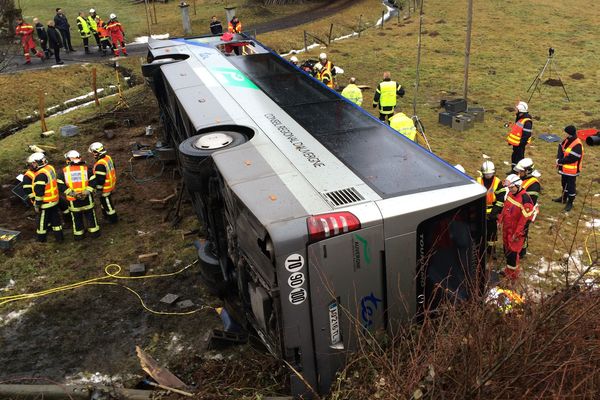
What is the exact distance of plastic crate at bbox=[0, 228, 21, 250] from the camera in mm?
8883

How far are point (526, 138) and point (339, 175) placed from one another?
655cm

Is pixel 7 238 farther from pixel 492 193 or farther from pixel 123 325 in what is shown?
pixel 492 193

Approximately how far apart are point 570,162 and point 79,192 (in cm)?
844

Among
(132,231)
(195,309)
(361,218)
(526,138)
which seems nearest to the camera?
(361,218)

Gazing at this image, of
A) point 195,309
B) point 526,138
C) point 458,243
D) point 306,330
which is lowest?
point 195,309

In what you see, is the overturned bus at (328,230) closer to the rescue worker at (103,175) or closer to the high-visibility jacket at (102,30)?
the rescue worker at (103,175)

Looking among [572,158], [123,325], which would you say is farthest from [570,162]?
[123,325]

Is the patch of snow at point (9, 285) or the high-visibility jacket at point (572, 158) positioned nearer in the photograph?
the patch of snow at point (9, 285)

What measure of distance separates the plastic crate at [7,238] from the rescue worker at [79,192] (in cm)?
95

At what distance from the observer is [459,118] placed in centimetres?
1322

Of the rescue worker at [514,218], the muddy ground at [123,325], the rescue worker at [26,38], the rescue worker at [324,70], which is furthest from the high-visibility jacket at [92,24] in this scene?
the rescue worker at [514,218]

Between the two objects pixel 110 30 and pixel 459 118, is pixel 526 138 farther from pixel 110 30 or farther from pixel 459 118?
pixel 110 30

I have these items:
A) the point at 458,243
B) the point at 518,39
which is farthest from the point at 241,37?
the point at 518,39

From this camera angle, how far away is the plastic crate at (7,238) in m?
8.88
